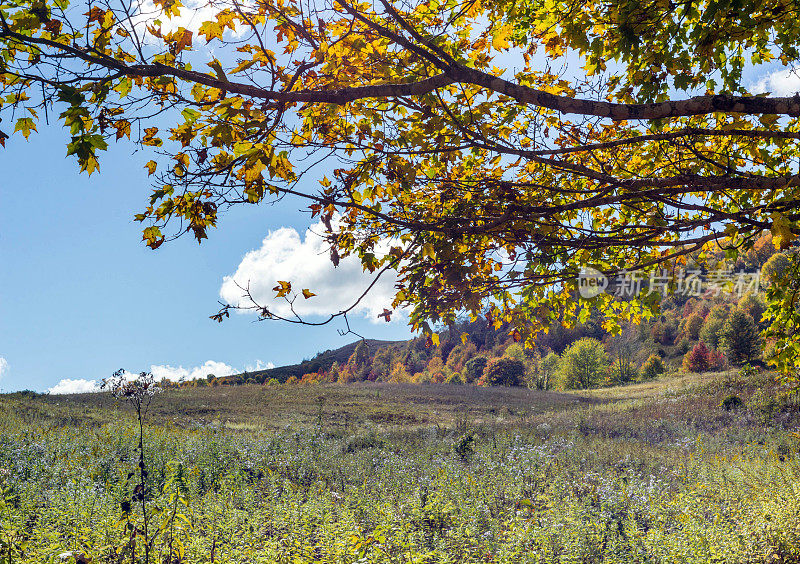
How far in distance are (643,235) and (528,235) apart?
4.36 feet

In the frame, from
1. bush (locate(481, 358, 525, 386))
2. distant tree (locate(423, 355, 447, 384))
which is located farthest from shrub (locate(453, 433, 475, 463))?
distant tree (locate(423, 355, 447, 384))

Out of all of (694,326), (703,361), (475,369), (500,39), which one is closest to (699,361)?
(703,361)

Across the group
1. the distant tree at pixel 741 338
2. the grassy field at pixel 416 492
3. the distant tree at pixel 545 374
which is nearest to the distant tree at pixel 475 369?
the distant tree at pixel 545 374

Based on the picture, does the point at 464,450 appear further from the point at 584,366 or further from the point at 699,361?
the point at 699,361

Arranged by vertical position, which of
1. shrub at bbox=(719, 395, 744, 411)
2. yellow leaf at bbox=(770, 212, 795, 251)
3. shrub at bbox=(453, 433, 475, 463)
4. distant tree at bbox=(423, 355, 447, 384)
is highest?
yellow leaf at bbox=(770, 212, 795, 251)

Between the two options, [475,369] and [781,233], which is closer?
[781,233]

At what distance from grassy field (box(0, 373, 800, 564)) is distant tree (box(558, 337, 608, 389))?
114 feet

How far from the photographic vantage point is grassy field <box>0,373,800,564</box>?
175 inches

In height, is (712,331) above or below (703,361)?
above

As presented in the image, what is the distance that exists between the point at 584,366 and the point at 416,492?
4887cm

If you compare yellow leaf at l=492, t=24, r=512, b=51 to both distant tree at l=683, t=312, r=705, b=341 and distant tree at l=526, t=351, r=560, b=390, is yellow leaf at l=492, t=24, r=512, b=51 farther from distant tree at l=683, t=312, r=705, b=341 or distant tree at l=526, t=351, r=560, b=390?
distant tree at l=683, t=312, r=705, b=341

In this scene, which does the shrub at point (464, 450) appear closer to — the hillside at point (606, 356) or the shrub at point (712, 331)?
the hillside at point (606, 356)

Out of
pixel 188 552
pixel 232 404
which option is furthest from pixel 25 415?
pixel 188 552

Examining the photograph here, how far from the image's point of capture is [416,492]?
21.6ft
